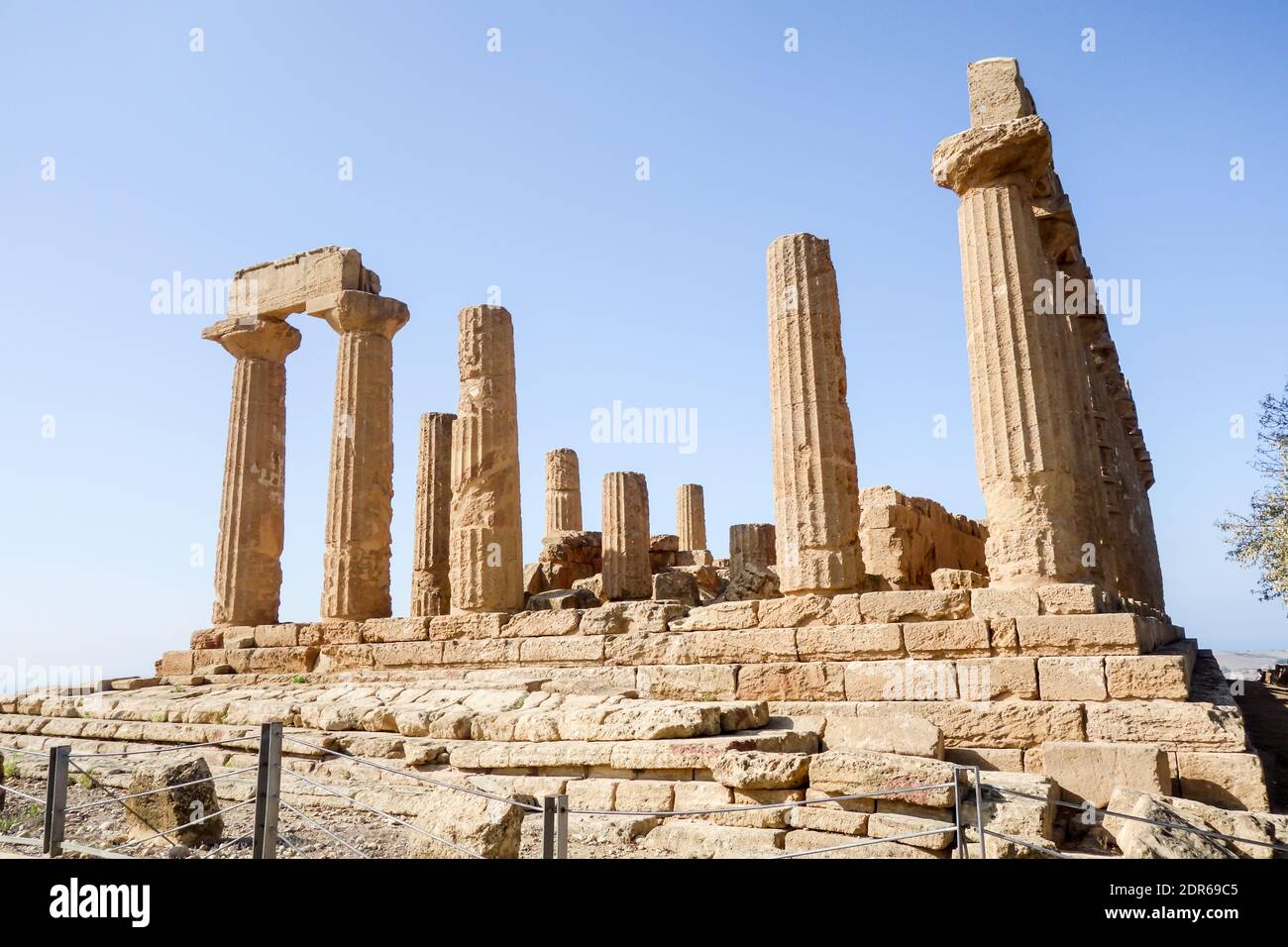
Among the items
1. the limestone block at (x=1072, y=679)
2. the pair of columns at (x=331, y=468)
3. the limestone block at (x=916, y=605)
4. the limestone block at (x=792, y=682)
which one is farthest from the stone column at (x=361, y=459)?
the limestone block at (x=1072, y=679)

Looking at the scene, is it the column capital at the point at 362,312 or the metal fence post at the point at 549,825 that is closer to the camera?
the metal fence post at the point at 549,825

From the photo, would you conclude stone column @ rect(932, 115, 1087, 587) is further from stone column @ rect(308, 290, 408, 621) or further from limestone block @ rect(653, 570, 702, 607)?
stone column @ rect(308, 290, 408, 621)

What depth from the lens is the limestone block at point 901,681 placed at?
9.80 meters

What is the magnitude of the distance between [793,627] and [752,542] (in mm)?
11296

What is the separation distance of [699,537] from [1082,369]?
15587mm

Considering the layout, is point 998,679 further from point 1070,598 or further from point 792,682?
point 792,682

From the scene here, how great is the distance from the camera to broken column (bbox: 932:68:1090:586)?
10695 millimetres

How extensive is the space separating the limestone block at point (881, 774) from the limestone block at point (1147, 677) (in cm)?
242

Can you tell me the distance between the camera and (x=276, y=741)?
20.1 ft

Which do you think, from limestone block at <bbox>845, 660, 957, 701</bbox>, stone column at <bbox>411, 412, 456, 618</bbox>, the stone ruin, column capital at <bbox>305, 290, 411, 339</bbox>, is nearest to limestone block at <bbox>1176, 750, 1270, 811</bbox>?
the stone ruin

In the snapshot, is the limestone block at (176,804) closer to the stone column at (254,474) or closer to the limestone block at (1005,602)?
the limestone block at (1005,602)
